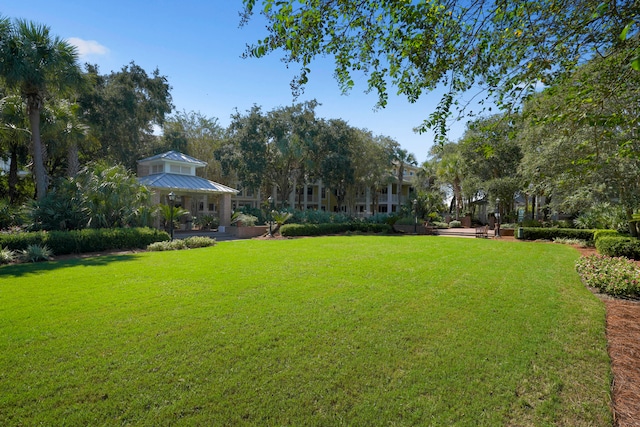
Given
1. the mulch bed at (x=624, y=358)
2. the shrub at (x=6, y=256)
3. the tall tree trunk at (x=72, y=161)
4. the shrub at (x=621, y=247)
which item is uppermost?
the tall tree trunk at (x=72, y=161)

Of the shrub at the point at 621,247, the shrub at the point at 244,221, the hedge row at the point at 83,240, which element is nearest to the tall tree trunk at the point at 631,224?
the shrub at the point at 621,247

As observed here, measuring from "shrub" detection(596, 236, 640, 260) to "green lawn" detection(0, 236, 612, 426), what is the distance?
21.8 ft

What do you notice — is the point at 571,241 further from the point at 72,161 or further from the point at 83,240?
the point at 72,161

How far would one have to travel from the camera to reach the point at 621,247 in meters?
12.5

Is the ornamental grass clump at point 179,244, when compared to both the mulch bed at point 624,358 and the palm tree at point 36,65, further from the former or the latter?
the mulch bed at point 624,358

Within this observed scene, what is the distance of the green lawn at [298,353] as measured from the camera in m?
3.14

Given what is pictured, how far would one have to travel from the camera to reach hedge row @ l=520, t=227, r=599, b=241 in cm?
1892

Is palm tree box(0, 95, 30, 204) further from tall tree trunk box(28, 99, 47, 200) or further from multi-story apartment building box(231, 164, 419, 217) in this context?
multi-story apartment building box(231, 164, 419, 217)

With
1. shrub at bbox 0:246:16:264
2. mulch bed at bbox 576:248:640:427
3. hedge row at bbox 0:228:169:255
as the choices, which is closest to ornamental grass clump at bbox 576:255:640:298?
mulch bed at bbox 576:248:640:427

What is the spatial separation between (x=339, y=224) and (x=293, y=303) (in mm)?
19015

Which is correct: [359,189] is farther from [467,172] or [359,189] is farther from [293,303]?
[293,303]

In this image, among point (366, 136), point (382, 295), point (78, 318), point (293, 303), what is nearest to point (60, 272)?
point (78, 318)

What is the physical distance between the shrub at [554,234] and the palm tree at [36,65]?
2570 centimetres

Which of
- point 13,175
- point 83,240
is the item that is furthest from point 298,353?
point 13,175
